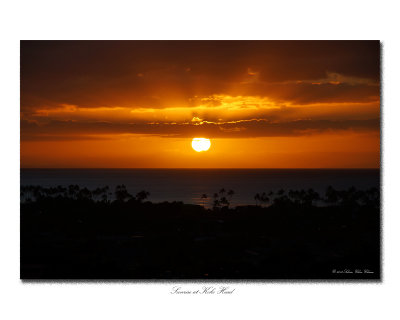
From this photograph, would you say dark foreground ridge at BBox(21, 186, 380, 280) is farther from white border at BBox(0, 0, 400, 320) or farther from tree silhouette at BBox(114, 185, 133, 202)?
white border at BBox(0, 0, 400, 320)

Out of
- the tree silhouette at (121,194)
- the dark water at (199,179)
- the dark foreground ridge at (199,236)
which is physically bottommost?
the dark foreground ridge at (199,236)

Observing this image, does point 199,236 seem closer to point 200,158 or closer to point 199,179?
point 199,179
